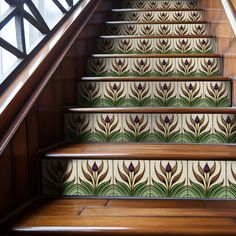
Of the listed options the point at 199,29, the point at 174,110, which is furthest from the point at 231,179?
the point at 199,29

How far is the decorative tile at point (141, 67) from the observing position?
2312 mm

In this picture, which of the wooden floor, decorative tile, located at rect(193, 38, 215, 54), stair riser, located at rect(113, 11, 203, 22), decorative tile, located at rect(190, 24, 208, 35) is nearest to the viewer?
the wooden floor

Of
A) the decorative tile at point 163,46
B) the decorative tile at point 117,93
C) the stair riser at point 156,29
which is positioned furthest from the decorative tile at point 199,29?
the decorative tile at point 117,93

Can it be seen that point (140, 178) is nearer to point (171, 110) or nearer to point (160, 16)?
point (171, 110)

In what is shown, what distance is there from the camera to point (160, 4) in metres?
3.53

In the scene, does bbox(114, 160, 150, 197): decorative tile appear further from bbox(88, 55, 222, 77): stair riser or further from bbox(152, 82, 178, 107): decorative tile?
bbox(88, 55, 222, 77): stair riser

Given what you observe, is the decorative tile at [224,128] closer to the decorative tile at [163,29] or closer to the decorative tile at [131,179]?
the decorative tile at [131,179]

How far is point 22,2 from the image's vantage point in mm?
1631

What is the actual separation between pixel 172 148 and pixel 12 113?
65 cm

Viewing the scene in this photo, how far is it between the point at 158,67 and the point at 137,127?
0.64 meters

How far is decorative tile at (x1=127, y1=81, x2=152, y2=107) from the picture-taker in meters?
2.02

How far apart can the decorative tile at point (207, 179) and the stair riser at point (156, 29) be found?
64.2 inches

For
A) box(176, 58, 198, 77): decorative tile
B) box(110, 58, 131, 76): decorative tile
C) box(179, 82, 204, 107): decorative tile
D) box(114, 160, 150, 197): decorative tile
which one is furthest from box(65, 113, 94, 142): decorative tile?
box(176, 58, 198, 77): decorative tile

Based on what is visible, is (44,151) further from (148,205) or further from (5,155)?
(148,205)
